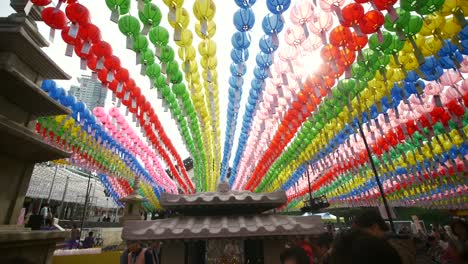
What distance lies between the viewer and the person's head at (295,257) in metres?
2.27

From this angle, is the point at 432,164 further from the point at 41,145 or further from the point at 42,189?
the point at 42,189

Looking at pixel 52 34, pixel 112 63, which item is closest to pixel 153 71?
pixel 112 63

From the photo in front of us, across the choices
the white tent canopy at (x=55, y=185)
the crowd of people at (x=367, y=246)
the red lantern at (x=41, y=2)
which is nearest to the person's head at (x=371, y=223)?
the crowd of people at (x=367, y=246)

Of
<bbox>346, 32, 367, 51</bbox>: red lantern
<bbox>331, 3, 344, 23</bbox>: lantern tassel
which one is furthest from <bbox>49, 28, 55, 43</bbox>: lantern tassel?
<bbox>346, 32, 367, 51</bbox>: red lantern

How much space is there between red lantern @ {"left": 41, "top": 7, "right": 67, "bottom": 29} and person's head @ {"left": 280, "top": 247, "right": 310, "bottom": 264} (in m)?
4.35

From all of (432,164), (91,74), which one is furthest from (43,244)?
(432,164)

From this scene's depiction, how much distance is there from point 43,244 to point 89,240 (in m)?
13.9

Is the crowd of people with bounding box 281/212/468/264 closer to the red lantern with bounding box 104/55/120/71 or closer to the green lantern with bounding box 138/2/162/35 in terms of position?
the green lantern with bounding box 138/2/162/35

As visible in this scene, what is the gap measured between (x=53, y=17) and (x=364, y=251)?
4.65m

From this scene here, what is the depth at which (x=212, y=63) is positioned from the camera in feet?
15.8

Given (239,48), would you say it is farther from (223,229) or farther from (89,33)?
(223,229)

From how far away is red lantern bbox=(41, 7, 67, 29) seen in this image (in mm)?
3582

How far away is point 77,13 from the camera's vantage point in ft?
11.9

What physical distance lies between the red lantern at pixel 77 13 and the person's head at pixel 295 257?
4.21m
